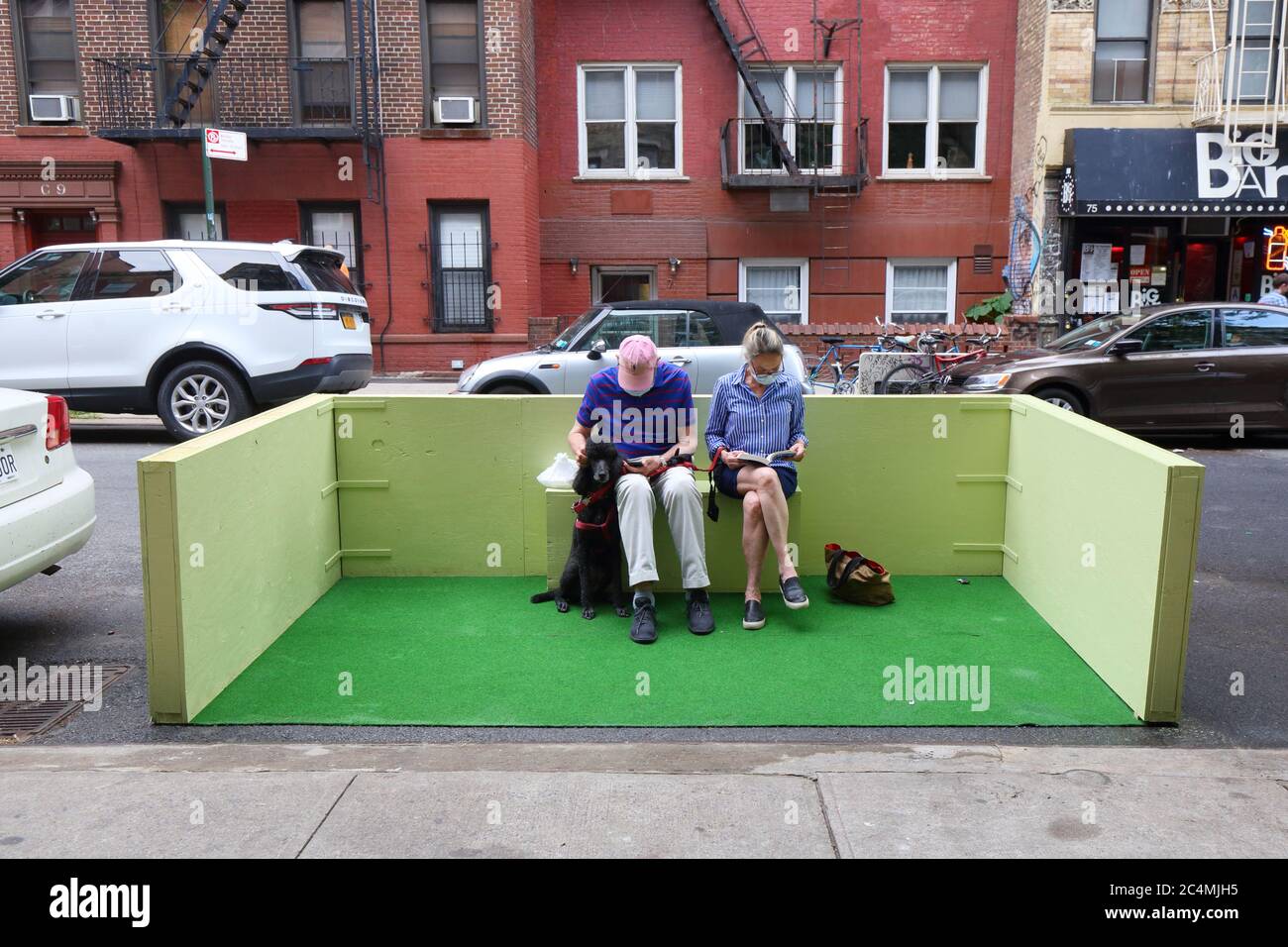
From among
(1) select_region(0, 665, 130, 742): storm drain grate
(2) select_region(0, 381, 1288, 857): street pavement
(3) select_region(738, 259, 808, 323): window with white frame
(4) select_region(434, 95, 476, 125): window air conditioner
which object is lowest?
(1) select_region(0, 665, 130, 742): storm drain grate

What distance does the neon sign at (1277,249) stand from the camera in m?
18.9

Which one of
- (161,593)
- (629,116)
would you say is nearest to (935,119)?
(629,116)

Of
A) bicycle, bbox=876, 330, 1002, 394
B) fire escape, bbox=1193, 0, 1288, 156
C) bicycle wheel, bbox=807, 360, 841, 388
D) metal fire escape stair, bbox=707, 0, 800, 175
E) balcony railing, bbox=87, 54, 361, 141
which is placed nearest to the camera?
bicycle, bbox=876, 330, 1002, 394

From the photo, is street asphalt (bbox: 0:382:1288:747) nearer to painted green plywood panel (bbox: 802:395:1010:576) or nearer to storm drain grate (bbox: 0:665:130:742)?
storm drain grate (bbox: 0:665:130:742)

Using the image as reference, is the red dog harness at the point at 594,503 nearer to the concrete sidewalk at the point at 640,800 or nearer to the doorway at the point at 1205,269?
the concrete sidewalk at the point at 640,800

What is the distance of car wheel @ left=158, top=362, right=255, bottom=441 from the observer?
11852 mm

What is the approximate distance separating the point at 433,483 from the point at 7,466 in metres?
2.25

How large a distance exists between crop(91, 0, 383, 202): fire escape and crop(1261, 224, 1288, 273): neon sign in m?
14.4

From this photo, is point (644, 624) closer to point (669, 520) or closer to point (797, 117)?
point (669, 520)

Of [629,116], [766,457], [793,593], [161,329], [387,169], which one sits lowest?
[793,593]

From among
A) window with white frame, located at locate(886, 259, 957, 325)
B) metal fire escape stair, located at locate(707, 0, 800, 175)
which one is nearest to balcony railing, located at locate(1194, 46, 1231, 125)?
window with white frame, located at locate(886, 259, 957, 325)

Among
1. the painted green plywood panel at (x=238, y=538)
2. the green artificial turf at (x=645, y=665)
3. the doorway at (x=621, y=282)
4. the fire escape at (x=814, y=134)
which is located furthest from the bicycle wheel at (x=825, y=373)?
the painted green plywood panel at (x=238, y=538)

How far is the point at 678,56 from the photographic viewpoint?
19.9m

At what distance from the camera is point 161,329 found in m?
11.8
